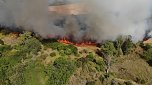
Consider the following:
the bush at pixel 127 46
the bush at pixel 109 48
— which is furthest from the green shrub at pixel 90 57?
the bush at pixel 127 46

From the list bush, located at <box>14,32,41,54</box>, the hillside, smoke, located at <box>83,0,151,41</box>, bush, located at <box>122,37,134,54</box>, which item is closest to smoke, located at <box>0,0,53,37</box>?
the hillside

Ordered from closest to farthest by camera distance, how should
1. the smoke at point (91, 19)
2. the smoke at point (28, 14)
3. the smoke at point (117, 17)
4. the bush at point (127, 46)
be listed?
1. the smoke at point (117, 17)
2. the smoke at point (91, 19)
3. the bush at point (127, 46)
4. the smoke at point (28, 14)

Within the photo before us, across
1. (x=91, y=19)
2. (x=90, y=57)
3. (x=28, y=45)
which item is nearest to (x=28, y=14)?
(x=28, y=45)

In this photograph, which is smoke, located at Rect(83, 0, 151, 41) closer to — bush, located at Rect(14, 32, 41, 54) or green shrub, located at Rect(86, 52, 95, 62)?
green shrub, located at Rect(86, 52, 95, 62)

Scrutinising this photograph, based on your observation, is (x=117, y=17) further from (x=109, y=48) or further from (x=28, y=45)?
(x=28, y=45)

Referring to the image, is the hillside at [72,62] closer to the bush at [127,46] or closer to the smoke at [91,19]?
the bush at [127,46]
